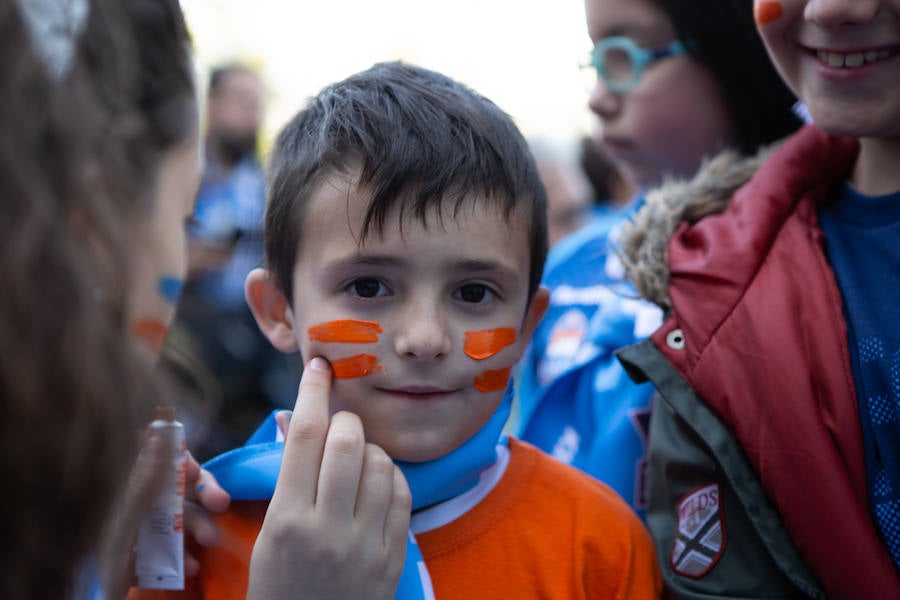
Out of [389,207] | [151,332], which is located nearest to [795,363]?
[389,207]

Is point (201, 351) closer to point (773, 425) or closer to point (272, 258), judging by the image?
point (272, 258)

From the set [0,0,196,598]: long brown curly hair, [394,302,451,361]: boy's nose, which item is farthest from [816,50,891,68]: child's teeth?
[0,0,196,598]: long brown curly hair

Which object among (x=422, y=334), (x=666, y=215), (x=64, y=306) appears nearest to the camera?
(x=64, y=306)

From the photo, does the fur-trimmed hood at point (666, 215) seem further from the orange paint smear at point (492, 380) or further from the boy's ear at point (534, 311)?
the orange paint smear at point (492, 380)

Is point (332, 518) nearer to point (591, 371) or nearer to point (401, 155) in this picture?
point (401, 155)

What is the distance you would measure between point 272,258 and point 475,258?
447 millimetres

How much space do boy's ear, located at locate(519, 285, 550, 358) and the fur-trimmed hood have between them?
0.22 metres

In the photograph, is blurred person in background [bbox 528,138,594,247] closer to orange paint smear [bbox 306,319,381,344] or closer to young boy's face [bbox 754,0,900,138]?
young boy's face [bbox 754,0,900,138]

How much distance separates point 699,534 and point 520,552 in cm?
37

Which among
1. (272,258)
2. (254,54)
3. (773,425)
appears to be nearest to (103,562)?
(272,258)

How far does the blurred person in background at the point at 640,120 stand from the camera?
95.3 inches

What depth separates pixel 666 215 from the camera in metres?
2.05

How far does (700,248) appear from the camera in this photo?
6.28 feet

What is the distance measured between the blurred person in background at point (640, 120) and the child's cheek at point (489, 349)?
2.24 ft
